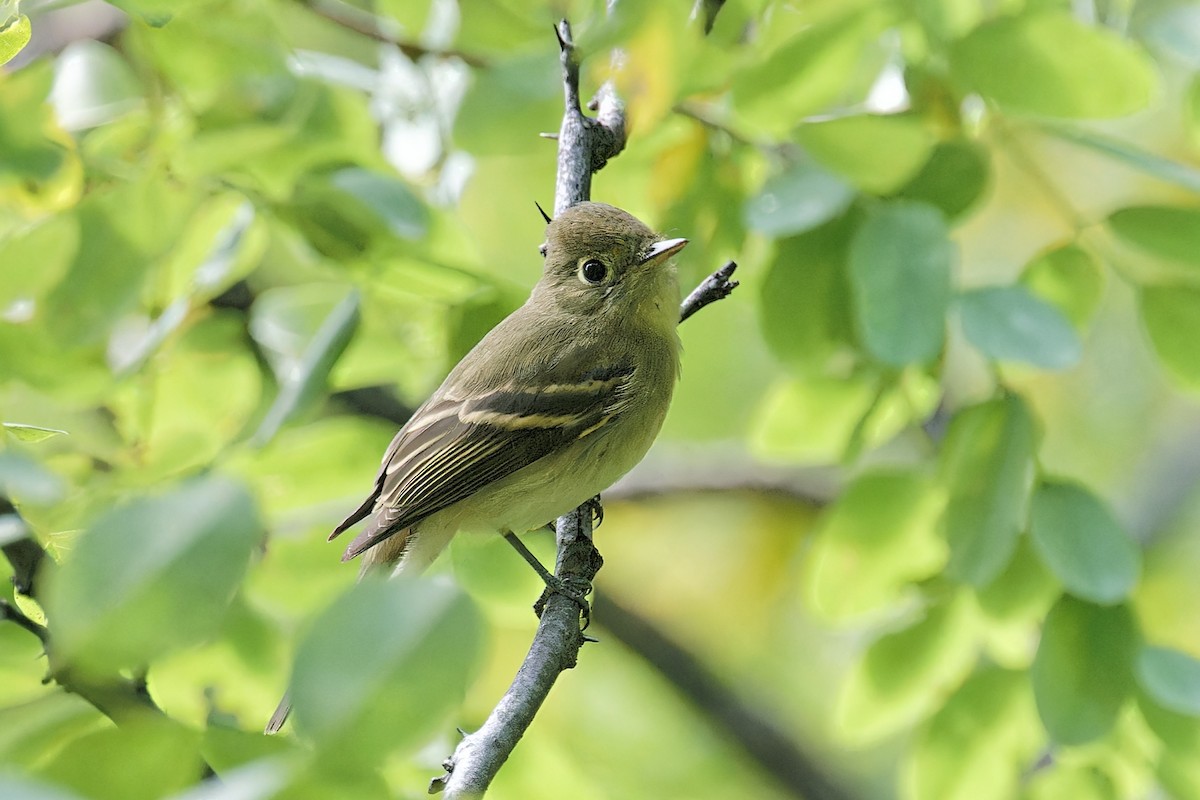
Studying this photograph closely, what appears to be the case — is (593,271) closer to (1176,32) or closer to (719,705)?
(1176,32)

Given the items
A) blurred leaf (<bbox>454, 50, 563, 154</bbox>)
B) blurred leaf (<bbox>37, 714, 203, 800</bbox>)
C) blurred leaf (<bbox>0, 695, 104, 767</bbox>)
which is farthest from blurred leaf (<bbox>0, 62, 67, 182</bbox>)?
blurred leaf (<bbox>37, 714, 203, 800</bbox>)

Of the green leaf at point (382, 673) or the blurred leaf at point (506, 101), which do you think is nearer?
the green leaf at point (382, 673)

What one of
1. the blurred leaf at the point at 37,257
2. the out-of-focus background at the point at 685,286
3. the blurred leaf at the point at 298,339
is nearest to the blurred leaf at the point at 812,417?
the out-of-focus background at the point at 685,286

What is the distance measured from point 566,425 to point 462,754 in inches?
61.8

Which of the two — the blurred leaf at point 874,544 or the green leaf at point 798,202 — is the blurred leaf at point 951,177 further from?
the blurred leaf at point 874,544

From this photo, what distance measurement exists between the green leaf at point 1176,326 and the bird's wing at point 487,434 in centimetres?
139

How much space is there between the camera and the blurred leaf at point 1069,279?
2.74m

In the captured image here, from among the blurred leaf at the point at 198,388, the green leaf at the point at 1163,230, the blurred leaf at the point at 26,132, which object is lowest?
the green leaf at the point at 1163,230

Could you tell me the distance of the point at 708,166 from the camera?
3.13 m

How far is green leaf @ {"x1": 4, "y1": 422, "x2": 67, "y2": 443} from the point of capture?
1.74 meters

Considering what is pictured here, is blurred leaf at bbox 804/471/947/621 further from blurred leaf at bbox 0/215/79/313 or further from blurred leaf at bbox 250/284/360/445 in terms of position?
blurred leaf at bbox 0/215/79/313

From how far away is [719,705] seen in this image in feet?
16.6

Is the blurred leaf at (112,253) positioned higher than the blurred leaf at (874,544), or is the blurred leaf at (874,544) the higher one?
the blurred leaf at (112,253)

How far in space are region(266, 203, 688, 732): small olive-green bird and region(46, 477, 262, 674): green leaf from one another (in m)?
2.10
